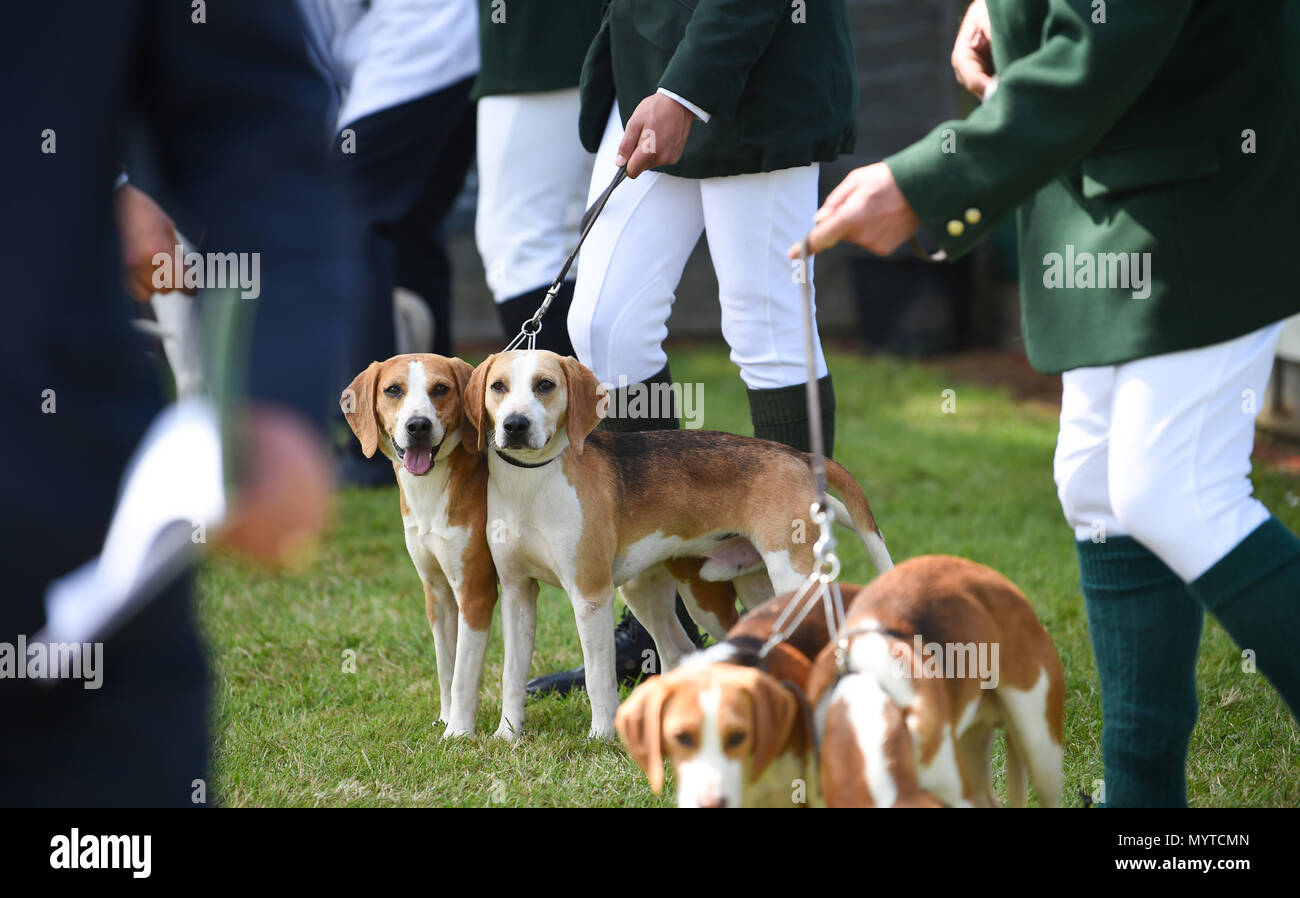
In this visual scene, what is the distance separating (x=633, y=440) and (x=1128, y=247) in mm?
1589

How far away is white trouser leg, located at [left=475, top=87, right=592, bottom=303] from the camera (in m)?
3.95

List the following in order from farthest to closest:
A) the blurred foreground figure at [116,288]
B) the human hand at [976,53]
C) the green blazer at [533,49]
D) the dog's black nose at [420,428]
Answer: the green blazer at [533,49] < the dog's black nose at [420,428] < the human hand at [976,53] < the blurred foreground figure at [116,288]

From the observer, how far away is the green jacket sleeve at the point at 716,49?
3.06 m

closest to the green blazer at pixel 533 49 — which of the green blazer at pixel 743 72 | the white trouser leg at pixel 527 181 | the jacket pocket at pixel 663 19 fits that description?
the white trouser leg at pixel 527 181

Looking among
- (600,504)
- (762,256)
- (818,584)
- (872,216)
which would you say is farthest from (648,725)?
(762,256)

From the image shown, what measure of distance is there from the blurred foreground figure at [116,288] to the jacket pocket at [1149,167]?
138cm

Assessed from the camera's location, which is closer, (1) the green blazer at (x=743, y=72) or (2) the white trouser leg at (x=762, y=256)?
(1) the green blazer at (x=743, y=72)

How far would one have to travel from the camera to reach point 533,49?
12.6 ft

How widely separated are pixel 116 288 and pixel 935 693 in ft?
4.46

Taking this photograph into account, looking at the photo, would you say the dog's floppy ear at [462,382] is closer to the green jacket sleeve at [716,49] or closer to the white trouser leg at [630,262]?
the white trouser leg at [630,262]

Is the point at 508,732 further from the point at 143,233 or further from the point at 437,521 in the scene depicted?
the point at 143,233

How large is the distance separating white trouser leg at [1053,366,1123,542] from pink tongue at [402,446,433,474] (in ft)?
4.85
